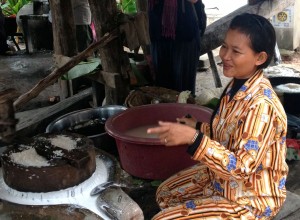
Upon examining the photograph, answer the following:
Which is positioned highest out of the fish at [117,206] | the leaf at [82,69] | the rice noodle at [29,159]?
the leaf at [82,69]

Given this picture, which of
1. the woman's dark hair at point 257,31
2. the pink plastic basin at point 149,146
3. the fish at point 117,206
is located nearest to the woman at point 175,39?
the pink plastic basin at point 149,146

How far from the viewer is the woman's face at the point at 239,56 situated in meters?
2.07

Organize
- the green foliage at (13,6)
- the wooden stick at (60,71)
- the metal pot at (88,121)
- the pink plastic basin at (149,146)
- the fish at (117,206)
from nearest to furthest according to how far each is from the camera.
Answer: the fish at (117,206) < the pink plastic basin at (149,146) < the wooden stick at (60,71) < the metal pot at (88,121) < the green foliage at (13,6)

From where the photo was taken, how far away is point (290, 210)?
8.91 ft

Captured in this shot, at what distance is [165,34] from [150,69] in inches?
26.1

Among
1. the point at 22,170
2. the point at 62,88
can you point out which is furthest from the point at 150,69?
the point at 22,170

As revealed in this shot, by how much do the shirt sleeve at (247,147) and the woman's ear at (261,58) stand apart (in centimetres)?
24

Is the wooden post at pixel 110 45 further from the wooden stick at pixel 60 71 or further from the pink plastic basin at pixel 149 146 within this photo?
the pink plastic basin at pixel 149 146

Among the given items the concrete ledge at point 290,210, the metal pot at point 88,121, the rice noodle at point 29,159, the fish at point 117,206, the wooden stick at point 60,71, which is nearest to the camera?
the fish at point 117,206

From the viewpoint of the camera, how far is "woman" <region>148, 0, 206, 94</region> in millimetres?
4578

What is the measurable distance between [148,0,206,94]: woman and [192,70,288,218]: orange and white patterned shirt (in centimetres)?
244

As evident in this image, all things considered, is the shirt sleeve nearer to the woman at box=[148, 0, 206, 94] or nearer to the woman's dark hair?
the woman's dark hair

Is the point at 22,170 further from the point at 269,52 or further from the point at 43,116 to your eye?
the point at 43,116

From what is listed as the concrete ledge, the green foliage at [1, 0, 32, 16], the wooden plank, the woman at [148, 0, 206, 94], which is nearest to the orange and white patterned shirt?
the concrete ledge
